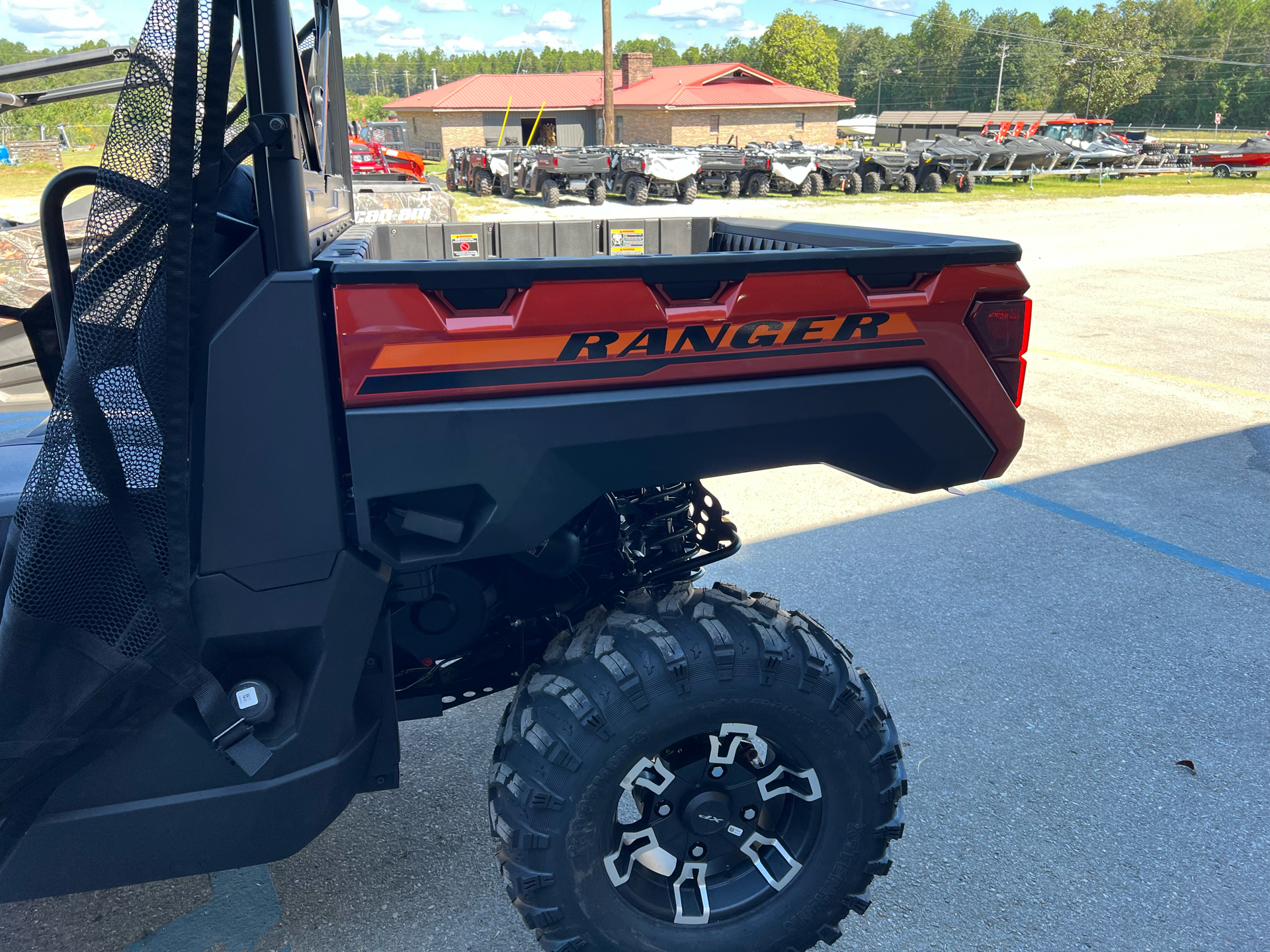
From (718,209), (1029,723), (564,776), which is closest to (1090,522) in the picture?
(1029,723)

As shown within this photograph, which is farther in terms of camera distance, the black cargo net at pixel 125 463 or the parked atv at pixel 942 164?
the parked atv at pixel 942 164

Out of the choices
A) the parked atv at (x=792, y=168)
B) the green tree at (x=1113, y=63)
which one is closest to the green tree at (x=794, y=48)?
the green tree at (x=1113, y=63)

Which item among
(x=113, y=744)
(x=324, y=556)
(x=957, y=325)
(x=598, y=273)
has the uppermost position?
(x=598, y=273)

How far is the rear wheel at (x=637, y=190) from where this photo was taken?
25.2 m

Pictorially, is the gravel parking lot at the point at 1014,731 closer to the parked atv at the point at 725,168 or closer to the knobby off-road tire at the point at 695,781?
the knobby off-road tire at the point at 695,781

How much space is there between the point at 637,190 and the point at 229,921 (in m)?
24.4

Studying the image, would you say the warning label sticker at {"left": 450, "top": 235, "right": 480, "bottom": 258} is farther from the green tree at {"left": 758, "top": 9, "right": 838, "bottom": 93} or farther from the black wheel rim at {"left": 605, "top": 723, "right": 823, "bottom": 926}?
the green tree at {"left": 758, "top": 9, "right": 838, "bottom": 93}

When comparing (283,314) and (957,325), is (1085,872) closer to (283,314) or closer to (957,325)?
(957,325)

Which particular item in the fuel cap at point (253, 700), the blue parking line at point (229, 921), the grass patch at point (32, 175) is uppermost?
the grass patch at point (32, 175)

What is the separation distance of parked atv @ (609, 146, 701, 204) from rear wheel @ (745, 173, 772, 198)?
2.06m

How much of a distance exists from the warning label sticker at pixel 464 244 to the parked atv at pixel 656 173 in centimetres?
2236

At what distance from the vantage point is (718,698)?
2025mm

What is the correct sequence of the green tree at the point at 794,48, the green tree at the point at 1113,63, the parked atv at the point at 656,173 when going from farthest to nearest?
1. the green tree at the point at 794,48
2. the green tree at the point at 1113,63
3. the parked atv at the point at 656,173

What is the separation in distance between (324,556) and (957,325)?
4.71 feet
